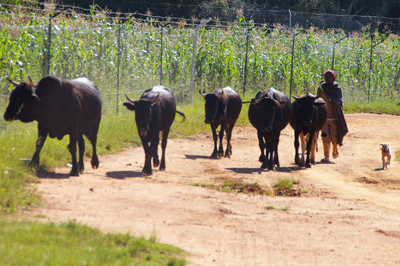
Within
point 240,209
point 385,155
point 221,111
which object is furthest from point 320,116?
point 240,209

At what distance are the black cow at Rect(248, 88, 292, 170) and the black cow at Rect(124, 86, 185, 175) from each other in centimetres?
208

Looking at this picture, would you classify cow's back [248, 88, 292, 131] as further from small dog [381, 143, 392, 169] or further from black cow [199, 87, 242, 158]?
small dog [381, 143, 392, 169]

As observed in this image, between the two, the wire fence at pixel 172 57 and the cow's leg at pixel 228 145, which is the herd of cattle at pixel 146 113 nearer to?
the cow's leg at pixel 228 145

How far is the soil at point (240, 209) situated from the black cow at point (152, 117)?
0.48 m

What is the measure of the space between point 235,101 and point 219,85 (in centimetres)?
733

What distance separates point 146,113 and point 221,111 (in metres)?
3.69

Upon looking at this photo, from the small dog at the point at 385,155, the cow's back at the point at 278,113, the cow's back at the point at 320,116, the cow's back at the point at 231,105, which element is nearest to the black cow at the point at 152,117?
the cow's back at the point at 278,113

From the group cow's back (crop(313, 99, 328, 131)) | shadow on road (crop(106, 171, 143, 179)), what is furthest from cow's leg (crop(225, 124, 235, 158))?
shadow on road (crop(106, 171, 143, 179))

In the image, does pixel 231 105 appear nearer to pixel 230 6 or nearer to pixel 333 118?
pixel 333 118

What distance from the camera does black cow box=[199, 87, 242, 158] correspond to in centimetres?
1366

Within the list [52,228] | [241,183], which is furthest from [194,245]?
[241,183]

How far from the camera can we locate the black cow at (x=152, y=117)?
34.9ft

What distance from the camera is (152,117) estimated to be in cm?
1095

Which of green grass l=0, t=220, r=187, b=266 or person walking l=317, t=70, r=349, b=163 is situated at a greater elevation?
person walking l=317, t=70, r=349, b=163
